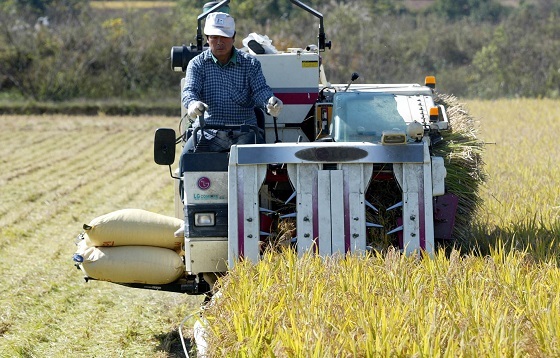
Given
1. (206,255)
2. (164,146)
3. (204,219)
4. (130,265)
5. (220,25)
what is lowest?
(130,265)

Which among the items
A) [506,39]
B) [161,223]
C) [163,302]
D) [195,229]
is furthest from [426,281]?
[506,39]

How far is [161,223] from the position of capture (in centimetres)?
709

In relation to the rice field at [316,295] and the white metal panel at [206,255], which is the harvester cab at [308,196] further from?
the rice field at [316,295]

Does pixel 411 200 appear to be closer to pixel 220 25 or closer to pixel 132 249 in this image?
pixel 220 25

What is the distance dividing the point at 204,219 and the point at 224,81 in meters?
1.14

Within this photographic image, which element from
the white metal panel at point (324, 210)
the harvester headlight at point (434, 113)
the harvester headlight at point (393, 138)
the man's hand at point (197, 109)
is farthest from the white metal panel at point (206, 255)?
the harvester headlight at point (434, 113)

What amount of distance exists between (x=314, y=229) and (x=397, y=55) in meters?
31.3

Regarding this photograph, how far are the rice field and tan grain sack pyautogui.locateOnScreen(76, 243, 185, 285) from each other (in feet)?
1.46

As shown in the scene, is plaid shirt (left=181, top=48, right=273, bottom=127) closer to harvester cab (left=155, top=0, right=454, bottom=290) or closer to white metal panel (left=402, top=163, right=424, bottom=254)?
harvester cab (left=155, top=0, right=454, bottom=290)

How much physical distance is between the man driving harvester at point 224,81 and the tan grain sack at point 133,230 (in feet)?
2.34

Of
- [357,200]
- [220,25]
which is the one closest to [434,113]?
[357,200]

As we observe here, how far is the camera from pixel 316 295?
16.2ft

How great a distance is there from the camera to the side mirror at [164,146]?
6.36m

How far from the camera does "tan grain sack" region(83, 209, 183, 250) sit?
689cm
